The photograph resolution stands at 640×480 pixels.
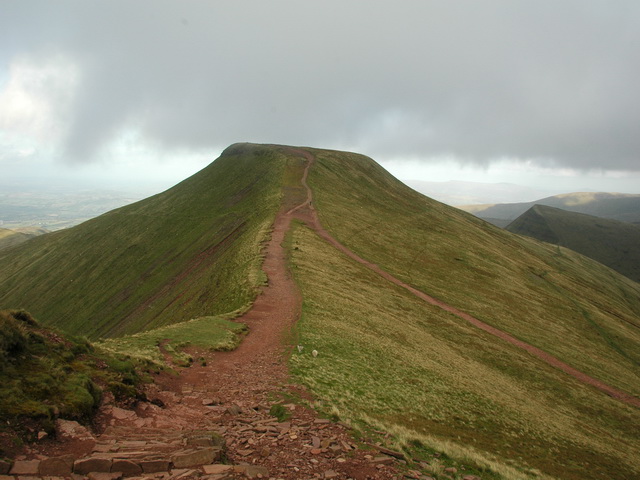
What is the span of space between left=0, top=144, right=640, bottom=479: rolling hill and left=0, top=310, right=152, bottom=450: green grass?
9435 mm

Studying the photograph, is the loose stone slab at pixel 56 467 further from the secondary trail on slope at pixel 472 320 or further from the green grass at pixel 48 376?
the secondary trail on slope at pixel 472 320

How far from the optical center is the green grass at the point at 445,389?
19281 millimetres

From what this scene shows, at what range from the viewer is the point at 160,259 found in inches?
2680

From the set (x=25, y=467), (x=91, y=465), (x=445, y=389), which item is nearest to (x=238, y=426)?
(x=91, y=465)

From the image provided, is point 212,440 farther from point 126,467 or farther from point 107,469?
point 107,469

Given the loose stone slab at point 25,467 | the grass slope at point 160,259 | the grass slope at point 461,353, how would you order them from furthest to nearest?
the grass slope at point 160,259 < the grass slope at point 461,353 < the loose stone slab at point 25,467

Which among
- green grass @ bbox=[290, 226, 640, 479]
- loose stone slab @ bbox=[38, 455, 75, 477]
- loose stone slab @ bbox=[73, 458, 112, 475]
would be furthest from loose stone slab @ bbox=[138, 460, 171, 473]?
green grass @ bbox=[290, 226, 640, 479]

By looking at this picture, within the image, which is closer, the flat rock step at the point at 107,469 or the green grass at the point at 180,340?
the flat rock step at the point at 107,469

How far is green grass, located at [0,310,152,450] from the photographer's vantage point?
1019cm

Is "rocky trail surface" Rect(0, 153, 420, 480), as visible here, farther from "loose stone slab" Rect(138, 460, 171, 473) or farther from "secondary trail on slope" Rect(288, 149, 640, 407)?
"secondary trail on slope" Rect(288, 149, 640, 407)

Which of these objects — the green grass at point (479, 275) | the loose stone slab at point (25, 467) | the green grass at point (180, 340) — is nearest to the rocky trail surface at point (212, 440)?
the loose stone slab at point (25, 467)

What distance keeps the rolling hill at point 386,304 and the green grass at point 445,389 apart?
162 millimetres

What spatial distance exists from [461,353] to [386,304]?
9687 mm

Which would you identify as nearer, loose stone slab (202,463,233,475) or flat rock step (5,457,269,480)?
flat rock step (5,457,269,480)
